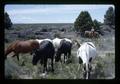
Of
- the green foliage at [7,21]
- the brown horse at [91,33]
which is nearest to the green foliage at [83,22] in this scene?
the brown horse at [91,33]

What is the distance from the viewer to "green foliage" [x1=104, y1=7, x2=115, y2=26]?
46.6 inches

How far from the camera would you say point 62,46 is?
4.09ft

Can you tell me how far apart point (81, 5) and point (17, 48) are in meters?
0.46

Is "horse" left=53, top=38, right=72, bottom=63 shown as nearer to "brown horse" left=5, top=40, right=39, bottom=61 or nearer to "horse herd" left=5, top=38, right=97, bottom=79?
"horse herd" left=5, top=38, right=97, bottom=79

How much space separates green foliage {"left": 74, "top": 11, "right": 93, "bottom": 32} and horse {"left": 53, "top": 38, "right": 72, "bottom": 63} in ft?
0.32

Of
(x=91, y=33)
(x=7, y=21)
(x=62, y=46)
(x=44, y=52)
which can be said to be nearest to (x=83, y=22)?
(x=91, y=33)

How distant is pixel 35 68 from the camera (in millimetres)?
1208

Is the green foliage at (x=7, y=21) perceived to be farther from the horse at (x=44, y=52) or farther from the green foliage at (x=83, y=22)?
the green foliage at (x=83, y=22)

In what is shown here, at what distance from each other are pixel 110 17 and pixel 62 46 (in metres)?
0.33

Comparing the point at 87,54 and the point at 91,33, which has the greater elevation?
the point at 91,33

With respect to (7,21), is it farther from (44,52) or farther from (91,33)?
(91,33)
